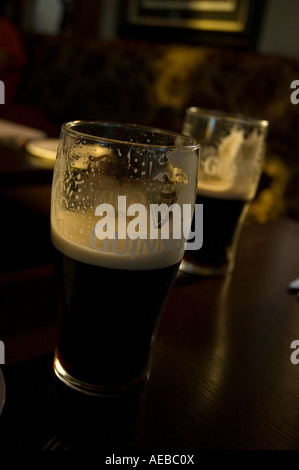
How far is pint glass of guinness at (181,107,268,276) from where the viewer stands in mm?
695

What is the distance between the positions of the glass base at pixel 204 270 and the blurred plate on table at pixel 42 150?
77 cm

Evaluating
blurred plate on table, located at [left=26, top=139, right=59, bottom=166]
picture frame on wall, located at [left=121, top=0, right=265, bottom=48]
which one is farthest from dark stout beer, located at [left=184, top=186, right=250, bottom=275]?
picture frame on wall, located at [left=121, top=0, right=265, bottom=48]

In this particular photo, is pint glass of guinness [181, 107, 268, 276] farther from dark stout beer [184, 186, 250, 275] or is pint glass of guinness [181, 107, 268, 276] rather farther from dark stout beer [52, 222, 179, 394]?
dark stout beer [52, 222, 179, 394]

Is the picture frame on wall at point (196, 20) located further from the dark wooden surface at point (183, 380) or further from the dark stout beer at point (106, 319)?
the dark stout beer at point (106, 319)

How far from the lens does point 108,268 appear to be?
41 centimetres

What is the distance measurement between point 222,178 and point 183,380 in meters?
0.34

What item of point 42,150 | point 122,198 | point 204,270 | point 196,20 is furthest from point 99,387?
point 196,20

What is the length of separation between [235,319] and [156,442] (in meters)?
0.24

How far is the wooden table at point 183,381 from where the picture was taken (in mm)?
380

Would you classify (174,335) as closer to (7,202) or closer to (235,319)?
(235,319)

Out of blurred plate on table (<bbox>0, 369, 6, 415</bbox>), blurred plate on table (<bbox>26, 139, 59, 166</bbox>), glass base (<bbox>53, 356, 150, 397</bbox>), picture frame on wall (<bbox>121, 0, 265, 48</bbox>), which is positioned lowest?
glass base (<bbox>53, 356, 150, 397</bbox>)

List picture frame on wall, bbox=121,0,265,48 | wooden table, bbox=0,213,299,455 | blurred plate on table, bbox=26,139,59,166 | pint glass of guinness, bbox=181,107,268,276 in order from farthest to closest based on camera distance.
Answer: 1. picture frame on wall, bbox=121,0,265,48
2. blurred plate on table, bbox=26,139,59,166
3. pint glass of guinness, bbox=181,107,268,276
4. wooden table, bbox=0,213,299,455

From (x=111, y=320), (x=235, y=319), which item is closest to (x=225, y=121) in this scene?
(x=235, y=319)

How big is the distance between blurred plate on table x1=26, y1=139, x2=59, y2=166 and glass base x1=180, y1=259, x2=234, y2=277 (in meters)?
0.77
